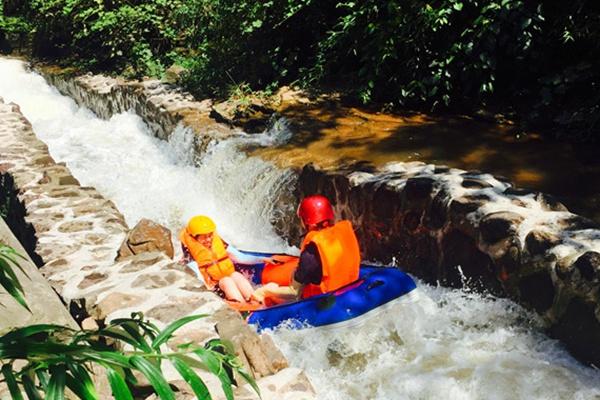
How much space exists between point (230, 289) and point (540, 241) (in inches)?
89.2

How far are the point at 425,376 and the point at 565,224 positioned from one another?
1.49 m

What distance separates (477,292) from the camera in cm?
454

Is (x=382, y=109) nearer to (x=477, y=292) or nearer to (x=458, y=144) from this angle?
(x=458, y=144)

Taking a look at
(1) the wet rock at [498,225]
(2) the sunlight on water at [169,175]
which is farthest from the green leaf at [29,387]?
(2) the sunlight on water at [169,175]

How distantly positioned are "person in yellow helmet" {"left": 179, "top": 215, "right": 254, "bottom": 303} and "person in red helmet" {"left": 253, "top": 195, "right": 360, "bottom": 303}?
21.2 inches

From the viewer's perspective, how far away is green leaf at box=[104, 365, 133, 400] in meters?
0.92

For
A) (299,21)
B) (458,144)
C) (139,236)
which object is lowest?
(139,236)

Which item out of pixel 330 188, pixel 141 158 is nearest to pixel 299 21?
pixel 141 158

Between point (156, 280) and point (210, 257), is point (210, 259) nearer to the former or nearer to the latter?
point (210, 257)

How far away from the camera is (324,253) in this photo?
409cm

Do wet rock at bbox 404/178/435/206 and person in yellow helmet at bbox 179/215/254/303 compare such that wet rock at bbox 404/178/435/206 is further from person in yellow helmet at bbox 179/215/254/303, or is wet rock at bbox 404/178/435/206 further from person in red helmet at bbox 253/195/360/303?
person in yellow helmet at bbox 179/215/254/303

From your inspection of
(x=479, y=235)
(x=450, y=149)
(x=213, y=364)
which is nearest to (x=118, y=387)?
(x=213, y=364)

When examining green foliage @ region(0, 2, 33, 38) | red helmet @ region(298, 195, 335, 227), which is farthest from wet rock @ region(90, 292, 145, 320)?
green foliage @ region(0, 2, 33, 38)

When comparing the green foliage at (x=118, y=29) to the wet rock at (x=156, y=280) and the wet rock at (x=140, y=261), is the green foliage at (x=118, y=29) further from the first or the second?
the wet rock at (x=156, y=280)
